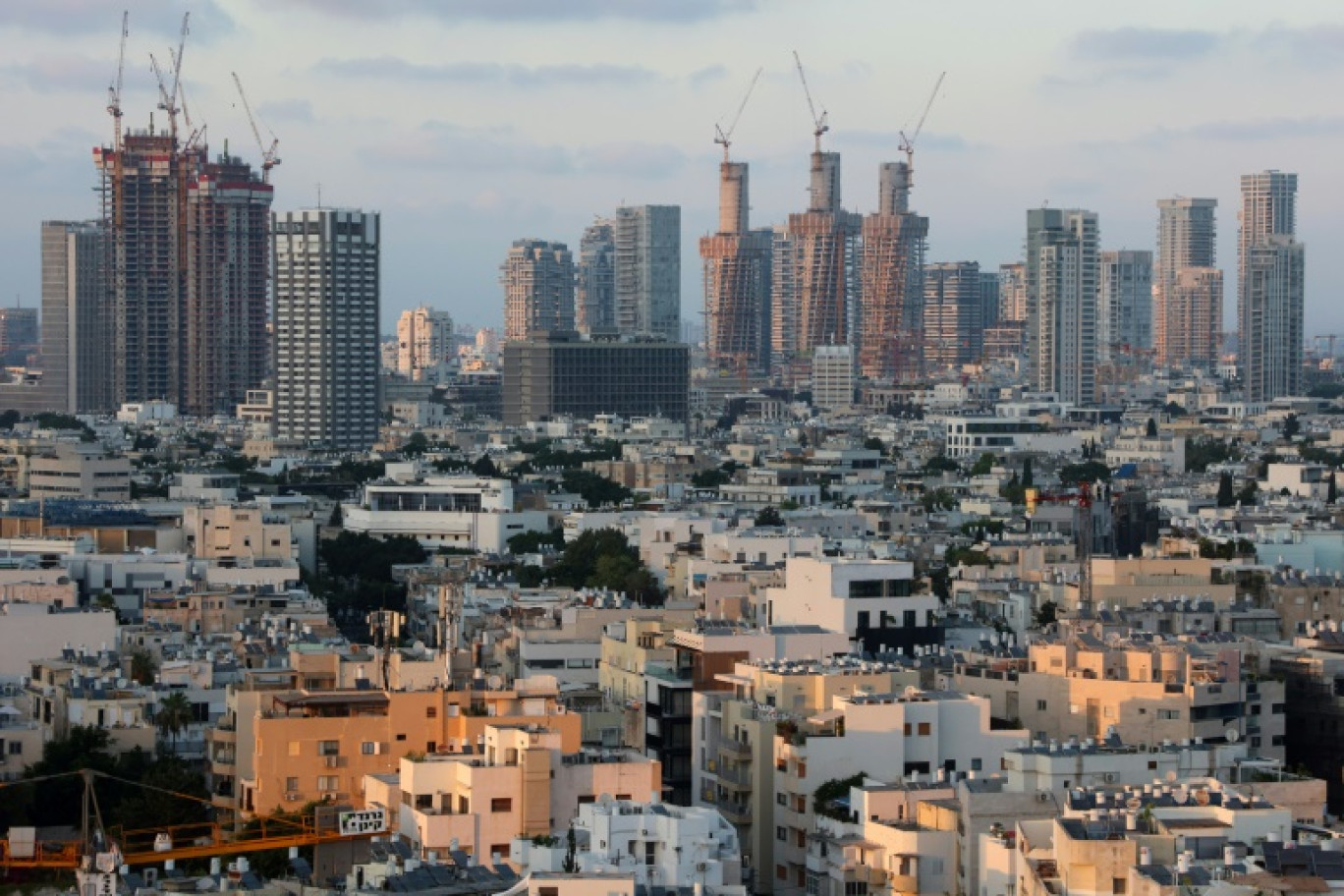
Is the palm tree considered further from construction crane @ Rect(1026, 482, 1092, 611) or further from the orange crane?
construction crane @ Rect(1026, 482, 1092, 611)

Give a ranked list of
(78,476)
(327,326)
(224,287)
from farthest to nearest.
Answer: (224,287), (327,326), (78,476)

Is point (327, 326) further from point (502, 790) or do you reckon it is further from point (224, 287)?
point (502, 790)

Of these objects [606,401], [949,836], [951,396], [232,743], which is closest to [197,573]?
[232,743]

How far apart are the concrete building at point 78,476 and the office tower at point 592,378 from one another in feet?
223

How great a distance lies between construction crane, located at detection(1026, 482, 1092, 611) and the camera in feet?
194

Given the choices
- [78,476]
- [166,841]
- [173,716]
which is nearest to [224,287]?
[78,476]

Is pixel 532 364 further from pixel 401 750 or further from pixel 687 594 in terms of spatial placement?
pixel 401 750

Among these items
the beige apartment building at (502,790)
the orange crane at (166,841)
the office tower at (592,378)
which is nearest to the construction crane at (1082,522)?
the beige apartment building at (502,790)

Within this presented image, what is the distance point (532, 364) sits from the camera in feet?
563

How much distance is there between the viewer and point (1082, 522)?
2975 inches

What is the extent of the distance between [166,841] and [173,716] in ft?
27.0

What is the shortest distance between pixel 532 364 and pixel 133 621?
111 meters

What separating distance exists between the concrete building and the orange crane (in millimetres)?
61404

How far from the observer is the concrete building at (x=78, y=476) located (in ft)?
324
